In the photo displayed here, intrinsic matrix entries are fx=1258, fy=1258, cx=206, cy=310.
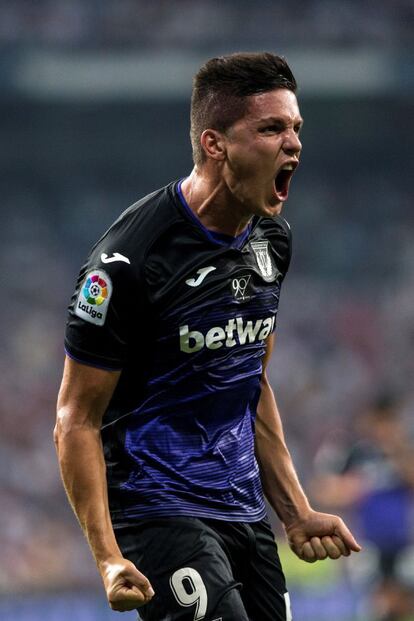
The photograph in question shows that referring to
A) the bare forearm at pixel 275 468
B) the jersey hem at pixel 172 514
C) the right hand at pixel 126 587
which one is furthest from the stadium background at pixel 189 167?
the right hand at pixel 126 587

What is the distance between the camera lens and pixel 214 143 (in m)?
3.67

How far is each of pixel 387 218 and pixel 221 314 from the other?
56.0ft

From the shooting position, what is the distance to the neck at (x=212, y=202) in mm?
3740

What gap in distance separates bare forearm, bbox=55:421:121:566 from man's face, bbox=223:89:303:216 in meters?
0.83

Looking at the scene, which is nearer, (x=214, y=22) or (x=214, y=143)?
(x=214, y=143)

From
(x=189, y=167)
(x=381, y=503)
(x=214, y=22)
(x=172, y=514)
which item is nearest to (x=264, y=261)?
(x=172, y=514)

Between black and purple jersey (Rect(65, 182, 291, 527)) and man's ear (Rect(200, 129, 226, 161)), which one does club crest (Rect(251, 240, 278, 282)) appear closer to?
black and purple jersey (Rect(65, 182, 291, 527))

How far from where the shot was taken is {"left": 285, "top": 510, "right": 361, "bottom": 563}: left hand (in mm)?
3898

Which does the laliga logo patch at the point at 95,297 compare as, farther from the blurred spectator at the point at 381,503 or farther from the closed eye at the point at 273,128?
the blurred spectator at the point at 381,503

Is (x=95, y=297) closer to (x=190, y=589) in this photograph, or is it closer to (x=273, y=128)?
(x=273, y=128)

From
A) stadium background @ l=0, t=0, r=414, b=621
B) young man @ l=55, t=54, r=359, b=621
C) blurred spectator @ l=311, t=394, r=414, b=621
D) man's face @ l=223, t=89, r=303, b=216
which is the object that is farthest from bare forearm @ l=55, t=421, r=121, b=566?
stadium background @ l=0, t=0, r=414, b=621

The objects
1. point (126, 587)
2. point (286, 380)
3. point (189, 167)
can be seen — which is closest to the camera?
point (126, 587)

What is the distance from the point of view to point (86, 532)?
11.6 ft

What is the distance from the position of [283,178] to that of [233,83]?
1.01ft
